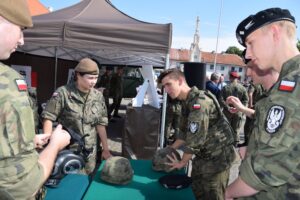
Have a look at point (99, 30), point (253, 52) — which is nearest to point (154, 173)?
point (253, 52)

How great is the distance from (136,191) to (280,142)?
130 cm

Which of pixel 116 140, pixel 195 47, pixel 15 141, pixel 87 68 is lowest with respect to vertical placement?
pixel 116 140

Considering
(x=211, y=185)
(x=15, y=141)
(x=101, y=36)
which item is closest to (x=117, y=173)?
(x=211, y=185)

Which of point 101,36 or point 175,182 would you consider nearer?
point 175,182

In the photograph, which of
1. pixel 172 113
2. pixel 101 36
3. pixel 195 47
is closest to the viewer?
pixel 101 36

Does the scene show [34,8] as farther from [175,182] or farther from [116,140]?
[175,182]

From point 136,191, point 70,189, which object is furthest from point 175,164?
point 70,189

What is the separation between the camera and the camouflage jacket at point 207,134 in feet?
7.72

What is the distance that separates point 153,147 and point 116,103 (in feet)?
16.8

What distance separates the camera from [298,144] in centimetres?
112

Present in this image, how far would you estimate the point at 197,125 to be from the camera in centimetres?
234

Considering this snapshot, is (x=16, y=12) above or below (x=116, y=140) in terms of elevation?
above

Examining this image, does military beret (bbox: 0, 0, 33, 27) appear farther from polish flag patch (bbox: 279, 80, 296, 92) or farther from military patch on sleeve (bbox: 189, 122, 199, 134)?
military patch on sleeve (bbox: 189, 122, 199, 134)

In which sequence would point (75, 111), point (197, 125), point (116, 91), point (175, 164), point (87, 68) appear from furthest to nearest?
point (116, 91), point (75, 111), point (87, 68), point (175, 164), point (197, 125)
